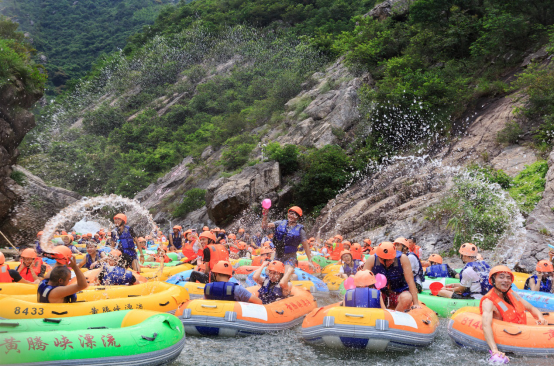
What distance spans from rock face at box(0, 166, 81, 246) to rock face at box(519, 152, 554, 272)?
24740 millimetres

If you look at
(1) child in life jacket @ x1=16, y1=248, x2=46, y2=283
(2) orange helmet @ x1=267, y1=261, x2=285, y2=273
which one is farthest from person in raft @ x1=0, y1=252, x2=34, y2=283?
(2) orange helmet @ x1=267, y1=261, x2=285, y2=273

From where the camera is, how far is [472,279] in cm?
781

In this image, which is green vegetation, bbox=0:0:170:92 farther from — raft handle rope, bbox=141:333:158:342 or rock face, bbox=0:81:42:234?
raft handle rope, bbox=141:333:158:342

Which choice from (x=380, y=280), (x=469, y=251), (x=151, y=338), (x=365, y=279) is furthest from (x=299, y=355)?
(x=469, y=251)

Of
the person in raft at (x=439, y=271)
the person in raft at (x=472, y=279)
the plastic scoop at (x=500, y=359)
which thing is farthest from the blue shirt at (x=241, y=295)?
the person in raft at (x=439, y=271)

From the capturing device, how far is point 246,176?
25641 millimetres

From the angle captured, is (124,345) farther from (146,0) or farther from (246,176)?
(146,0)

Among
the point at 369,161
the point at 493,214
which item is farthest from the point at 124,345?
the point at 369,161

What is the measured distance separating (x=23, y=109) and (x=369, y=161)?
19488 mm

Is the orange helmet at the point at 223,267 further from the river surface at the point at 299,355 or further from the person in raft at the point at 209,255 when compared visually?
the person in raft at the point at 209,255

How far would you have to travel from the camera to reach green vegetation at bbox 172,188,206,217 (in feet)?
93.5

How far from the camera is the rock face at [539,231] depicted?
11.5 meters

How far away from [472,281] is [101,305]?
619cm

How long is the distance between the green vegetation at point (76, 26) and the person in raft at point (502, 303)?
6901 centimetres
